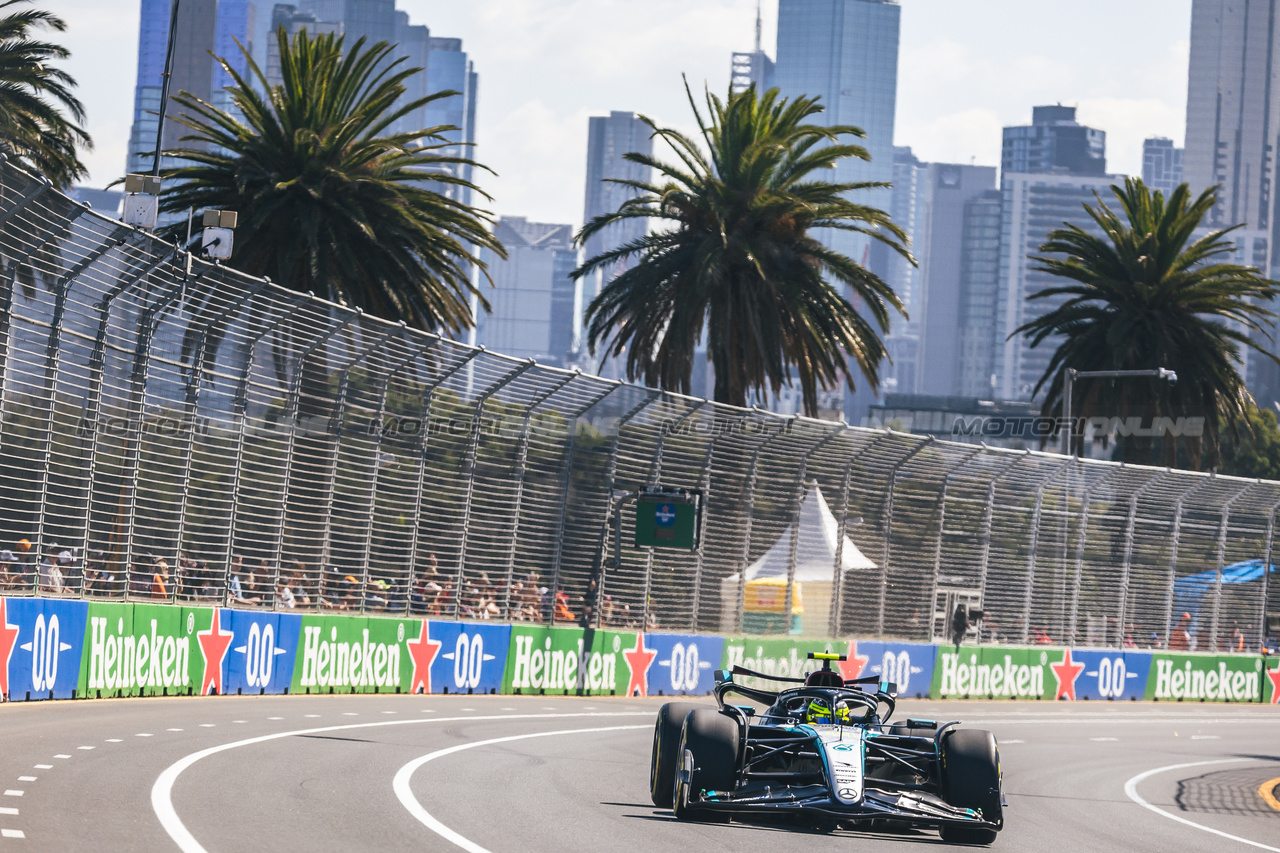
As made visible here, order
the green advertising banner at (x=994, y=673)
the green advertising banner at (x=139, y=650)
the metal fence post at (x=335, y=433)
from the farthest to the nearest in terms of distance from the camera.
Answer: the green advertising banner at (x=994, y=673)
the metal fence post at (x=335, y=433)
the green advertising banner at (x=139, y=650)

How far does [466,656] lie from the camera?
24.2 m

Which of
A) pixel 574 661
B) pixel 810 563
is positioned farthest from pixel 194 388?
pixel 810 563

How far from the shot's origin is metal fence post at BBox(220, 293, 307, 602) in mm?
20312

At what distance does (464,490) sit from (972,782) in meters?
13.8

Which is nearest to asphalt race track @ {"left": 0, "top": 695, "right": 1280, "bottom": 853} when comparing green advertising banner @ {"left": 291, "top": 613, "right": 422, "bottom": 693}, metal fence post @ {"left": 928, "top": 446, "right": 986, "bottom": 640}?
green advertising banner @ {"left": 291, "top": 613, "right": 422, "bottom": 693}

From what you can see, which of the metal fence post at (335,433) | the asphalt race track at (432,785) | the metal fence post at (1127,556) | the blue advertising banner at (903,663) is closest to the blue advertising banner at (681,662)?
the blue advertising banner at (903,663)

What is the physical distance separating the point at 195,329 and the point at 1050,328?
95.0 feet

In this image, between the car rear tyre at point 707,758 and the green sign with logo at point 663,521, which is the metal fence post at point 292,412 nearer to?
the green sign with logo at point 663,521

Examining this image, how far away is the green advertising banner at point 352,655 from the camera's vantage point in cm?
2188

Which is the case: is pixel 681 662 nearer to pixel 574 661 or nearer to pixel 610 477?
pixel 574 661

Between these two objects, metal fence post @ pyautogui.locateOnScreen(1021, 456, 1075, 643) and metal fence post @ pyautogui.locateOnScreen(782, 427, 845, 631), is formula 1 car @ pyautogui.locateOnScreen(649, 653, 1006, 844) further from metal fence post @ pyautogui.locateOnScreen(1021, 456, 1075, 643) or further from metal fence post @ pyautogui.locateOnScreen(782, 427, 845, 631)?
metal fence post @ pyautogui.locateOnScreen(1021, 456, 1075, 643)

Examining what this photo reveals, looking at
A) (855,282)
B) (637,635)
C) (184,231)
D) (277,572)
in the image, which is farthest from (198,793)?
(855,282)

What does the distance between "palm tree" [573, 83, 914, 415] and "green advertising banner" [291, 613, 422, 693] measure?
11.3 meters

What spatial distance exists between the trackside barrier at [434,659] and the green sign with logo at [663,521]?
1652 millimetres
